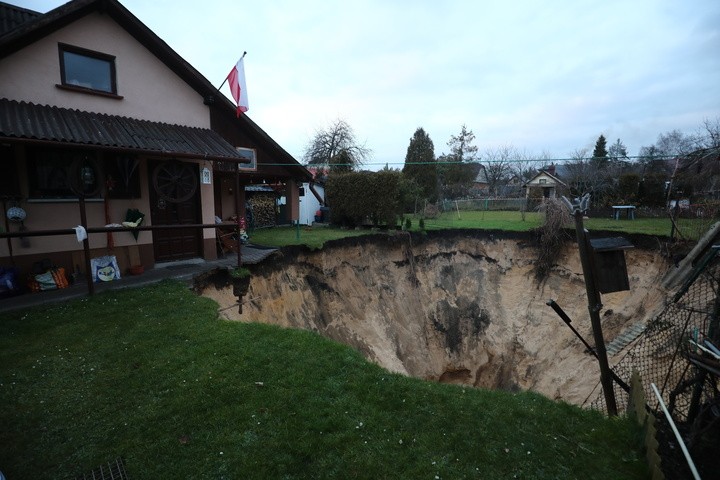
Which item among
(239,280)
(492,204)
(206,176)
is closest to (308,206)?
(206,176)

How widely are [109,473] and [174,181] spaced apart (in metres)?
7.51

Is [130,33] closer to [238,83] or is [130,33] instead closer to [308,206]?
[238,83]

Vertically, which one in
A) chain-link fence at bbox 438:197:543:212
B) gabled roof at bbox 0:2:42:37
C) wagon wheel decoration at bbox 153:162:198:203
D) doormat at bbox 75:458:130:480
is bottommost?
doormat at bbox 75:458:130:480

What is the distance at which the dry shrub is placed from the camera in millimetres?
14031

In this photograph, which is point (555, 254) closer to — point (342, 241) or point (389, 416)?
point (342, 241)

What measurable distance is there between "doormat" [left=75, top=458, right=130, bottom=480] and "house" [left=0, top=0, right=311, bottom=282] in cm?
611

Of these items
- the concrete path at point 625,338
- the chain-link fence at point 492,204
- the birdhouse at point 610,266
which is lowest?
the concrete path at point 625,338

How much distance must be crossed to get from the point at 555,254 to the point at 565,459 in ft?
41.6

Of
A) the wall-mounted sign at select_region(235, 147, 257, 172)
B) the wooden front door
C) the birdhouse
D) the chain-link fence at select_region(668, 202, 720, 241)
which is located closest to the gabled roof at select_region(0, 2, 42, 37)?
the wooden front door

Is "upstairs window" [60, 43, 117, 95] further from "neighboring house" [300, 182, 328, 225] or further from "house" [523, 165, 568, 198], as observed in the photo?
"house" [523, 165, 568, 198]

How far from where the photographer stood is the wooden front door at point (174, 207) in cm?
936

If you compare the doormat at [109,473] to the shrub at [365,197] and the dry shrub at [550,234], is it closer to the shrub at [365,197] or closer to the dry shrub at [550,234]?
the shrub at [365,197]

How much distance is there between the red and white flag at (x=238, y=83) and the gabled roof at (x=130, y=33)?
86 centimetres

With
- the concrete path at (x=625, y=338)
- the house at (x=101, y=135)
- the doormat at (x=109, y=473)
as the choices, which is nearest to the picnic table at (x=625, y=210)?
the concrete path at (x=625, y=338)
